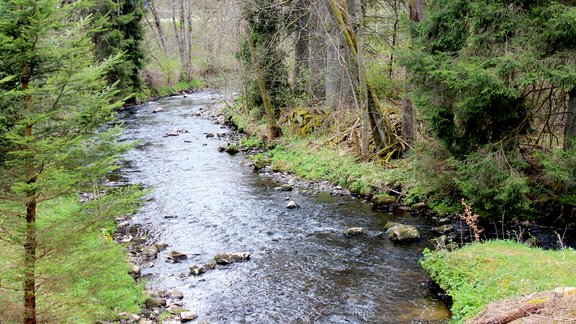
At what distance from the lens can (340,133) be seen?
17359mm

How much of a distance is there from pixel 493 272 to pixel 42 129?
6.60 m

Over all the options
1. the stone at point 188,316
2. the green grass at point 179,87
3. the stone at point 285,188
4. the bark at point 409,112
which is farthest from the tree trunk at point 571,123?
the green grass at point 179,87

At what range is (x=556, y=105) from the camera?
10867 millimetres

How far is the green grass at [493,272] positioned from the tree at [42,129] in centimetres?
540

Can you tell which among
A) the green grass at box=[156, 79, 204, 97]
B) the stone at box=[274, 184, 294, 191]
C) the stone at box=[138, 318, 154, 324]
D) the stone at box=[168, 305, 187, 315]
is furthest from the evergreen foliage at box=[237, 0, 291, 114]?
the green grass at box=[156, 79, 204, 97]

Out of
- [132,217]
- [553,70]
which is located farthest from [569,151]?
[132,217]

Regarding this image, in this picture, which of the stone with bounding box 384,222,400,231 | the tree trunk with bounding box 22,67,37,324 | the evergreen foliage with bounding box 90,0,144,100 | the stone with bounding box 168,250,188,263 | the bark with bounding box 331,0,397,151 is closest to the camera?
the tree trunk with bounding box 22,67,37,324

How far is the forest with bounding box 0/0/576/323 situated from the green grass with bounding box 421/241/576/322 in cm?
4

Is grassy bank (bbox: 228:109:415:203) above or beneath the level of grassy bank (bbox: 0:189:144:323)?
beneath

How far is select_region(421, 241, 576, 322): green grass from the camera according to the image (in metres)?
6.58

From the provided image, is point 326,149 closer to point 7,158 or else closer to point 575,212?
point 575,212

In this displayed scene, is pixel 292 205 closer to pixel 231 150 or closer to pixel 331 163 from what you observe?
pixel 331 163

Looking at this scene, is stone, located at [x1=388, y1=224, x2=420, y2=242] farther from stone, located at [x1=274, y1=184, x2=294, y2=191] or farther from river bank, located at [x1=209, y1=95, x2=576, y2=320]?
stone, located at [x1=274, y1=184, x2=294, y2=191]

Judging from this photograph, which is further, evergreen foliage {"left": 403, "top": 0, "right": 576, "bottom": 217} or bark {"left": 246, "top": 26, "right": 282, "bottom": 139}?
bark {"left": 246, "top": 26, "right": 282, "bottom": 139}
